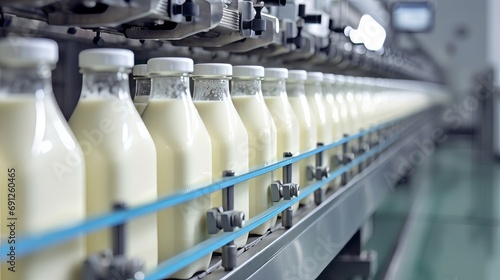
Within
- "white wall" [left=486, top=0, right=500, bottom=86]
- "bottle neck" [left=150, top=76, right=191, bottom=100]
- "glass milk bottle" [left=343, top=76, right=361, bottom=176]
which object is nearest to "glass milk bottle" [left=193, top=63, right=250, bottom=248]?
"bottle neck" [left=150, top=76, right=191, bottom=100]

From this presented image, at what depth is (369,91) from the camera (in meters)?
2.52

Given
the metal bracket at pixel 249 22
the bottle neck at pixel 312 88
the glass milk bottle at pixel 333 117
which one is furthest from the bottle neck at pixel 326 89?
the metal bracket at pixel 249 22

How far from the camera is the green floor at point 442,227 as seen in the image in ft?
9.97

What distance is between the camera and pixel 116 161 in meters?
0.65

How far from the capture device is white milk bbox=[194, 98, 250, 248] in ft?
3.06

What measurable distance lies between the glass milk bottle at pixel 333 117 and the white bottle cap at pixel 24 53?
1.18 m

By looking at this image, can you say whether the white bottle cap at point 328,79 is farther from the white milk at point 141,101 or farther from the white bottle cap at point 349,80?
the white milk at point 141,101

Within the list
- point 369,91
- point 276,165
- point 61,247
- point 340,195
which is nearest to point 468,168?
point 369,91

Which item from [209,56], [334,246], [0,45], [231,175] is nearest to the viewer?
[0,45]

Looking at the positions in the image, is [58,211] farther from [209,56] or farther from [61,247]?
[209,56]

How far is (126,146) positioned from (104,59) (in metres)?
0.10

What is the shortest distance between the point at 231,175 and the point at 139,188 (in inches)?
7.2

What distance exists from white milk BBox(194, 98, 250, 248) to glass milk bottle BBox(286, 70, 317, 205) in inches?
16.5

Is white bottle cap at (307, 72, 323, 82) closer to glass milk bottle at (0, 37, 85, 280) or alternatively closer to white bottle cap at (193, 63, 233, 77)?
white bottle cap at (193, 63, 233, 77)
